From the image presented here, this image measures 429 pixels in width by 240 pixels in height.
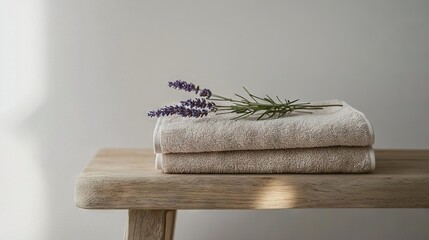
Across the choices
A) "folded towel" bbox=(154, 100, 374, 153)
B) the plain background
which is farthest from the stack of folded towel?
the plain background

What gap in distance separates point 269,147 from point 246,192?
0.28 ft

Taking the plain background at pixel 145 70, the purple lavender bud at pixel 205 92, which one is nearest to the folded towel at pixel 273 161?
the purple lavender bud at pixel 205 92

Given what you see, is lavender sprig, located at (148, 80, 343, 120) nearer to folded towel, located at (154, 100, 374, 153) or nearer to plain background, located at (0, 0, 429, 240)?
folded towel, located at (154, 100, 374, 153)

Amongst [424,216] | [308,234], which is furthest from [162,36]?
[424,216]

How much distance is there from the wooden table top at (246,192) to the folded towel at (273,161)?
3 cm

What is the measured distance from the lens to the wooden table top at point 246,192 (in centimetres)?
117

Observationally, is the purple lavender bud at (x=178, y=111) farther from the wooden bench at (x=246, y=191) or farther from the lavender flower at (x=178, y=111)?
the wooden bench at (x=246, y=191)

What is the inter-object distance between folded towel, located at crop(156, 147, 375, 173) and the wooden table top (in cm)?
3

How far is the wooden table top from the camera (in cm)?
117

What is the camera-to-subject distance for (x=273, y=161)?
1206 mm

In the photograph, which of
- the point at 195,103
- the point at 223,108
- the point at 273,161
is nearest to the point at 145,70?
the point at 223,108

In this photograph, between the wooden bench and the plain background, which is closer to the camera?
the wooden bench

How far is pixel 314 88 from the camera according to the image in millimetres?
1738

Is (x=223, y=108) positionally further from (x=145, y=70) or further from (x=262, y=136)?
(x=145, y=70)
